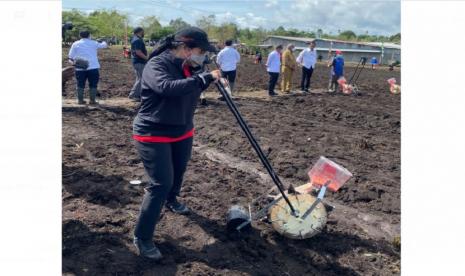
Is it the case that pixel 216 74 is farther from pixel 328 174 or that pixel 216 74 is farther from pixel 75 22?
pixel 75 22

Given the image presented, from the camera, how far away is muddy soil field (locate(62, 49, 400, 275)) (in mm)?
3492

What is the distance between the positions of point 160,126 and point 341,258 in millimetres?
2014

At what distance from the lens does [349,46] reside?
5466 cm

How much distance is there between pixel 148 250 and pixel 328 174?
209 cm

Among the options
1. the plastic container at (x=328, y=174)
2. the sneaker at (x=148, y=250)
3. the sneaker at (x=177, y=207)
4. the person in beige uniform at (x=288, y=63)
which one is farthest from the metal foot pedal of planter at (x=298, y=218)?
the person in beige uniform at (x=288, y=63)

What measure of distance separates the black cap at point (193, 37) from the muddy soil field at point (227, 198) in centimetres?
180

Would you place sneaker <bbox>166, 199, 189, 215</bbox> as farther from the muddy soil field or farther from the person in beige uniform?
the person in beige uniform

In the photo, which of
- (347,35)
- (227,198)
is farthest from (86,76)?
(347,35)

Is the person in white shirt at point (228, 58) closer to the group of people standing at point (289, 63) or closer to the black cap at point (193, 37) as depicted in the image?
the group of people standing at point (289, 63)

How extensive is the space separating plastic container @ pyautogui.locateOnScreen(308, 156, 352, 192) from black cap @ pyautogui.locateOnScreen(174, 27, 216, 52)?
1896 millimetres

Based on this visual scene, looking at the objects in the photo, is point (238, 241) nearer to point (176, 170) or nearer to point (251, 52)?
point (176, 170)

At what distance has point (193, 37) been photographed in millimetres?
3174

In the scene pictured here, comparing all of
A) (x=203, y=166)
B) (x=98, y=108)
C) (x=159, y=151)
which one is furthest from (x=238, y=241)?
(x=98, y=108)

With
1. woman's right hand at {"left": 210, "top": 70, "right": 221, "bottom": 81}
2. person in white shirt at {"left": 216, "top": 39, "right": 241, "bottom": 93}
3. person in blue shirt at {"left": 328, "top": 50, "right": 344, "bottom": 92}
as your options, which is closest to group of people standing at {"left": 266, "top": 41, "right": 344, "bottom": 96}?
person in blue shirt at {"left": 328, "top": 50, "right": 344, "bottom": 92}
